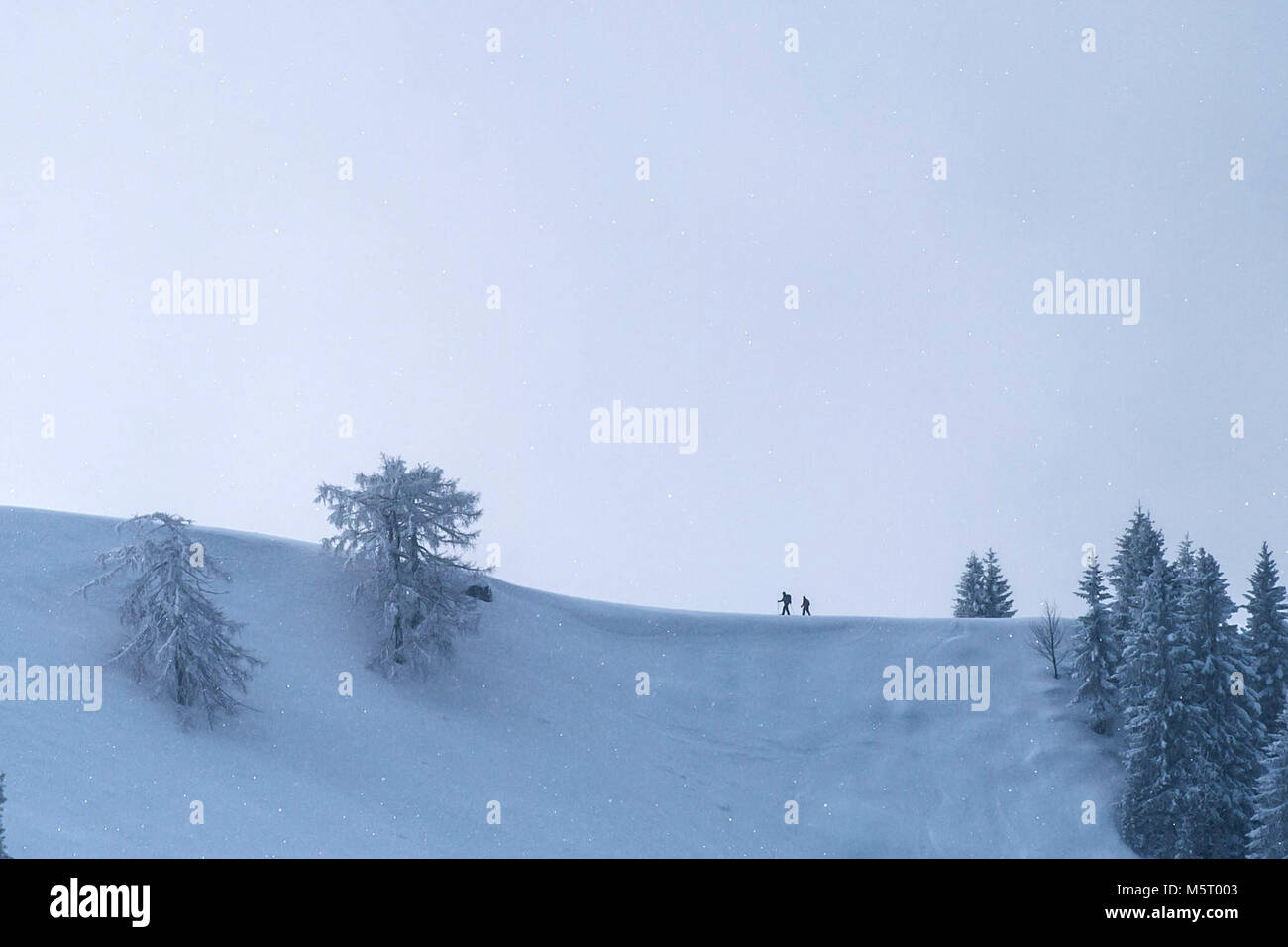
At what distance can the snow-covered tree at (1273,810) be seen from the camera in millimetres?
35469

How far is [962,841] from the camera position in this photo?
39219mm

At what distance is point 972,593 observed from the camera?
61.5 metres

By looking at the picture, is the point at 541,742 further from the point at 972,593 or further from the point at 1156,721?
the point at 972,593

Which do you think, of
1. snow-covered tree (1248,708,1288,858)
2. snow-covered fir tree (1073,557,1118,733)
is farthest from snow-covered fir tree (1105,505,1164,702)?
snow-covered tree (1248,708,1288,858)

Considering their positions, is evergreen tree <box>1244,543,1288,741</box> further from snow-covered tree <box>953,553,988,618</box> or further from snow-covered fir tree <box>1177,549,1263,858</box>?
snow-covered tree <box>953,553,988,618</box>

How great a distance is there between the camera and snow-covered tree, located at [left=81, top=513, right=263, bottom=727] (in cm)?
3525

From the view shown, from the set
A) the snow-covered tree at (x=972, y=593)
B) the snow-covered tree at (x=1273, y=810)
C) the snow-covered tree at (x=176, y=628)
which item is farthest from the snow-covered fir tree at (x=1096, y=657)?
the snow-covered tree at (x=176, y=628)

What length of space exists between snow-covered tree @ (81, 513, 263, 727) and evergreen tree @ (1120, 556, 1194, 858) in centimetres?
2956

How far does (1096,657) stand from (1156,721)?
5286mm

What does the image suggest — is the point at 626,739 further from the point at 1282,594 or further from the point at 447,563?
the point at 1282,594

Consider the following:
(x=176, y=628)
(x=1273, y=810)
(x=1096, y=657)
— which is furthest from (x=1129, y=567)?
(x=176, y=628)

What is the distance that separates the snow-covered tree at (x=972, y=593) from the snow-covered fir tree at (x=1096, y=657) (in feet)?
46.6
